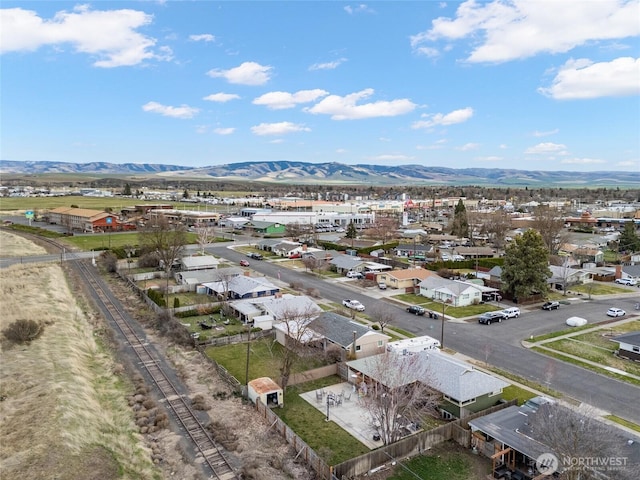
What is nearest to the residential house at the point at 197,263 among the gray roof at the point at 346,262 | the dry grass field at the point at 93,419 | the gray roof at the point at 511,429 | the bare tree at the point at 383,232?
the gray roof at the point at 346,262

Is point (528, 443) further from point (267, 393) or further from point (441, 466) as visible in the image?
point (267, 393)

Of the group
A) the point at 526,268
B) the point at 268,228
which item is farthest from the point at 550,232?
the point at 268,228

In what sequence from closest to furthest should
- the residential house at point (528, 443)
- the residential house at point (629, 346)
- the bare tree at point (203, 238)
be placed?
the residential house at point (528, 443)
the residential house at point (629, 346)
the bare tree at point (203, 238)

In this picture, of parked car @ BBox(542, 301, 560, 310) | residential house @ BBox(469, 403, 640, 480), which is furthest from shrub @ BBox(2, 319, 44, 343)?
parked car @ BBox(542, 301, 560, 310)

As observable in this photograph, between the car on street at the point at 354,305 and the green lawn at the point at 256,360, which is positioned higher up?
the car on street at the point at 354,305

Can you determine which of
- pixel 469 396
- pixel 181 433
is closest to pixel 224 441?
pixel 181 433

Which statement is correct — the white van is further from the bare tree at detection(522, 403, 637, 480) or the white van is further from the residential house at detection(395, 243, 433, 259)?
the residential house at detection(395, 243, 433, 259)

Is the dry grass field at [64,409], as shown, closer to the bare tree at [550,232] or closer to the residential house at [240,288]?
the residential house at [240,288]
